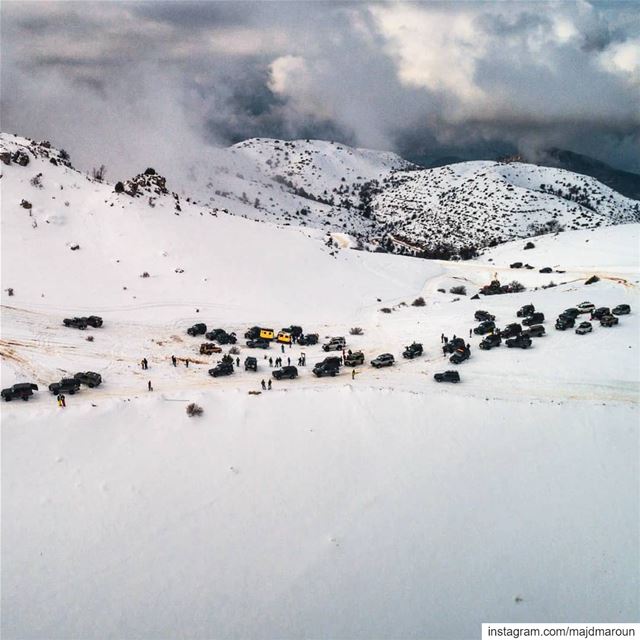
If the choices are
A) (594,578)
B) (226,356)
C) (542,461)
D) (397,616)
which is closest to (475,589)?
(397,616)

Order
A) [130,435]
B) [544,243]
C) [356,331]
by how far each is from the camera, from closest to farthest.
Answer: [130,435] < [356,331] < [544,243]

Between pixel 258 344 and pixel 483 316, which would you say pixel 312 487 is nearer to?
pixel 258 344

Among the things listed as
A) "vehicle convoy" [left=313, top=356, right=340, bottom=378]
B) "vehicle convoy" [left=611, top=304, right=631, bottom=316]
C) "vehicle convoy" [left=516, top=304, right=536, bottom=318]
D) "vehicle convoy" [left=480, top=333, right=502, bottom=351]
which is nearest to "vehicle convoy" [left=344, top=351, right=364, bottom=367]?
"vehicle convoy" [left=313, top=356, right=340, bottom=378]

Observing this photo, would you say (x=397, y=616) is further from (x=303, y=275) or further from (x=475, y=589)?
(x=303, y=275)

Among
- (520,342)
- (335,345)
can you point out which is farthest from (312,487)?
(520,342)

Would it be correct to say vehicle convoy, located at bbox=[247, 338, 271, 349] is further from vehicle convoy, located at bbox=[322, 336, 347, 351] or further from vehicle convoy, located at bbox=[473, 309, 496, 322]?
vehicle convoy, located at bbox=[473, 309, 496, 322]

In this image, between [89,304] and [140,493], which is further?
[89,304]
